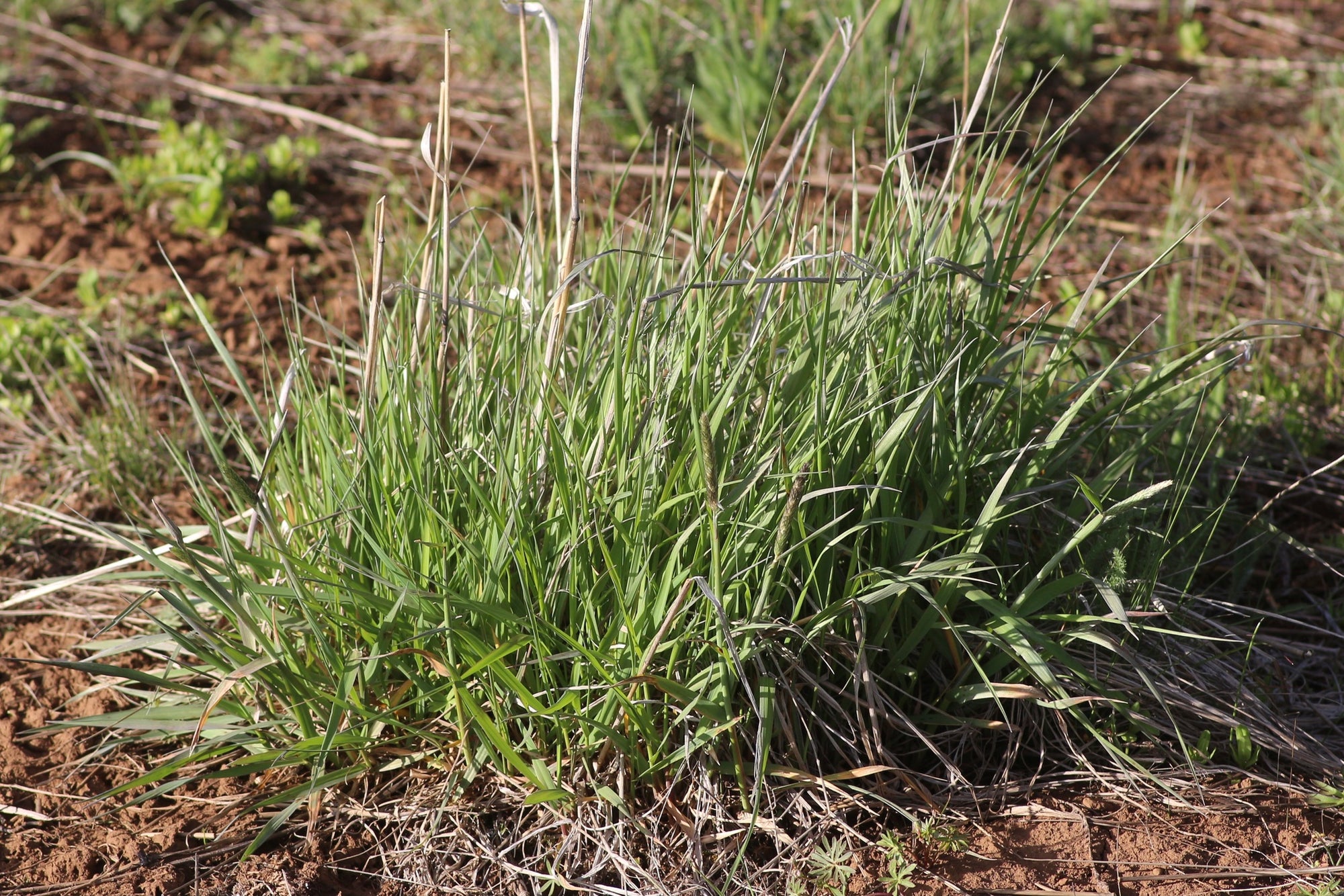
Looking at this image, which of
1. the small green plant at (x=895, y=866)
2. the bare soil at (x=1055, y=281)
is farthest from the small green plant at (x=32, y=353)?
the small green plant at (x=895, y=866)

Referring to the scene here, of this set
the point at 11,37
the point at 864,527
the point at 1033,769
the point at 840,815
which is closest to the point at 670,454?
the point at 864,527

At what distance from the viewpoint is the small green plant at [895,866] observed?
1446 mm

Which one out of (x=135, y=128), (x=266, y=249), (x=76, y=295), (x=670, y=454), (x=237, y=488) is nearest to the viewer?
(x=237, y=488)

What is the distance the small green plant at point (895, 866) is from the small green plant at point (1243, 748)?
1.74 feet

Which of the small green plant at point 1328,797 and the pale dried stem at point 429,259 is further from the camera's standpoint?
the small green plant at point 1328,797

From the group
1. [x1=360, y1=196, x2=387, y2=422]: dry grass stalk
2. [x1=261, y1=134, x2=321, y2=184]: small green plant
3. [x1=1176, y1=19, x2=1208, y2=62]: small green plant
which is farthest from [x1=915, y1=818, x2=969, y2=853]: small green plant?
[x1=1176, y1=19, x2=1208, y2=62]: small green plant

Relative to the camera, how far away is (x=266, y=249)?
10.1ft

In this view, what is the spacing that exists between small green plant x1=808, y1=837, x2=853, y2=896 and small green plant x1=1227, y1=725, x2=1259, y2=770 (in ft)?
2.01

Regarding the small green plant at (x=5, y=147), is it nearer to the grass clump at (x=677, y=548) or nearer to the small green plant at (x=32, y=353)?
the small green plant at (x=32, y=353)

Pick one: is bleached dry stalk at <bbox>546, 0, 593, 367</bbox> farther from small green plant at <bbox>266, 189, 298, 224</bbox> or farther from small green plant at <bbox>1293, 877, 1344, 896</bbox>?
small green plant at <bbox>266, 189, 298, 224</bbox>

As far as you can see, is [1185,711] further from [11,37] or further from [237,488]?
[11,37]

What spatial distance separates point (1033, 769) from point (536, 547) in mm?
842

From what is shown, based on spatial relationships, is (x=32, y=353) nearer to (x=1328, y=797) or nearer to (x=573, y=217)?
(x=573, y=217)

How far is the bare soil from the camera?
1497mm
